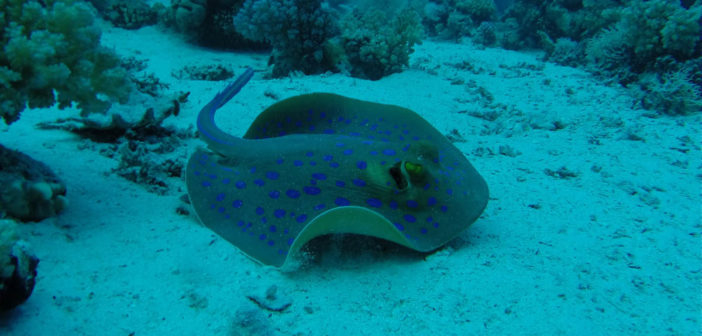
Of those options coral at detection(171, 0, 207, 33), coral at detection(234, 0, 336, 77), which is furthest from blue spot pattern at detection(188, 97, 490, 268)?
coral at detection(171, 0, 207, 33)

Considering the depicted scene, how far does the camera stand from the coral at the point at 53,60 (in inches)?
93.7

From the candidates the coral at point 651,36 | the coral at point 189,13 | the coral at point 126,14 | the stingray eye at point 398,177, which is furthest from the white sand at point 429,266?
the coral at point 126,14

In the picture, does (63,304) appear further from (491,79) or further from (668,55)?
(668,55)

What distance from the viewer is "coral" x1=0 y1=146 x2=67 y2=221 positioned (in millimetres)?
2352

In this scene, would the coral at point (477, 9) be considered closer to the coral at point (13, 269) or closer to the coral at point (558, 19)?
the coral at point (558, 19)

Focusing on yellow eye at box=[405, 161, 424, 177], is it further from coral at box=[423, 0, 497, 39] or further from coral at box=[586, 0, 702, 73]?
coral at box=[423, 0, 497, 39]

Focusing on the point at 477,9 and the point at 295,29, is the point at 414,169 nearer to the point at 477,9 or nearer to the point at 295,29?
the point at 295,29

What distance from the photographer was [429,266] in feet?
8.49

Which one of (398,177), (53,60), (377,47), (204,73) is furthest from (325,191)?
(204,73)

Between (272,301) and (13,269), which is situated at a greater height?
(13,269)

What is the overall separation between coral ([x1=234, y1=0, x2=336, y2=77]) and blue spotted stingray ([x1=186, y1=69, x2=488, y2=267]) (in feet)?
14.4

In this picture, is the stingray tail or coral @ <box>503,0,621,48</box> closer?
the stingray tail

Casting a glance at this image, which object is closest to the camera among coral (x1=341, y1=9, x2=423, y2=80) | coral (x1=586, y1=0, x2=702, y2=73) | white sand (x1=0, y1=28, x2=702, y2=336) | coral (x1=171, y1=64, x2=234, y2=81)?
white sand (x1=0, y1=28, x2=702, y2=336)

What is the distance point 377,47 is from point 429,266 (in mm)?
5470
